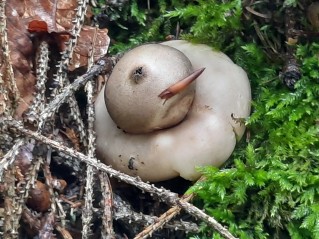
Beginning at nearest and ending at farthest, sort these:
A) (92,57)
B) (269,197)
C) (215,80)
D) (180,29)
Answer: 1. (269,197)
2. (215,80)
3. (92,57)
4. (180,29)

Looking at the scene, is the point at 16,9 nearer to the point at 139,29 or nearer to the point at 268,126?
the point at 139,29

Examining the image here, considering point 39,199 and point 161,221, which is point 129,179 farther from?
point 39,199

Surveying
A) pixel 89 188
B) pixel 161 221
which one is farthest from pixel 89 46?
pixel 161 221

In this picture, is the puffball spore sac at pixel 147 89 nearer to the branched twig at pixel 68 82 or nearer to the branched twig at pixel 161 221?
the branched twig at pixel 68 82

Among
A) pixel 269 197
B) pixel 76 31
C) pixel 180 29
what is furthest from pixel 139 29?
pixel 269 197

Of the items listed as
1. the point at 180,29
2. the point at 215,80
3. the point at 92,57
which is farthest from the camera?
the point at 180,29

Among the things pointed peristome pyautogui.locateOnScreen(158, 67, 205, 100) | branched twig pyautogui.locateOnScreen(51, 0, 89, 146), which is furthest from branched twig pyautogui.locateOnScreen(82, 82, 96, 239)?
pointed peristome pyautogui.locateOnScreen(158, 67, 205, 100)

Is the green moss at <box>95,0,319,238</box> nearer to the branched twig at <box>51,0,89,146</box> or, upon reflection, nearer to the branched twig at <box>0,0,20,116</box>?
the branched twig at <box>51,0,89,146</box>

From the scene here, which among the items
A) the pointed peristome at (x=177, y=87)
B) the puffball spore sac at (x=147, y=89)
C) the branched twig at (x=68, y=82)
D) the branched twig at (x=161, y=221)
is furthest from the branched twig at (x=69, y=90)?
the branched twig at (x=161, y=221)
